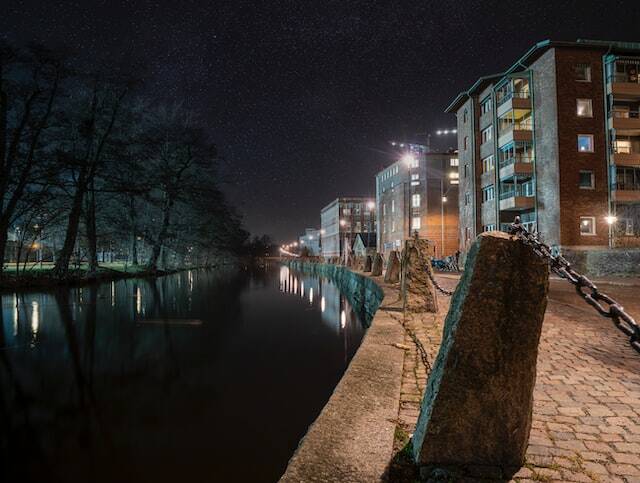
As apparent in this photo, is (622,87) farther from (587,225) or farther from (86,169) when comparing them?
(86,169)

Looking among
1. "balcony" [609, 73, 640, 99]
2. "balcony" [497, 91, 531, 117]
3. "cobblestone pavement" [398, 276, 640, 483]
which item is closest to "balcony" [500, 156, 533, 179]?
"balcony" [497, 91, 531, 117]

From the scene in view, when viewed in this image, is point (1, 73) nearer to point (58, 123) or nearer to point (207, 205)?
point (58, 123)

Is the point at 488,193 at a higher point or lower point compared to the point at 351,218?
lower

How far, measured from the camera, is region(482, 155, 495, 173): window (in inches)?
1490

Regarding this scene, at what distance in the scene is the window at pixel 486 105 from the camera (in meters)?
38.6

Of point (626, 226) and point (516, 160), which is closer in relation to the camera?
point (626, 226)

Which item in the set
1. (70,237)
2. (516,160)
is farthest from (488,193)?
(70,237)

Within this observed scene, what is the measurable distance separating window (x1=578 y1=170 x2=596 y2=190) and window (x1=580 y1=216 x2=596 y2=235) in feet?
7.93

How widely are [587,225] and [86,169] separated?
1491 inches

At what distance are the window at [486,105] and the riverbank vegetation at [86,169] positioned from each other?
28954 mm

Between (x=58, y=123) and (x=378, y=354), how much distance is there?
87.3ft

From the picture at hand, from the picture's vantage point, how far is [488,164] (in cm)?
3897

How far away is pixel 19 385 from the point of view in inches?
277

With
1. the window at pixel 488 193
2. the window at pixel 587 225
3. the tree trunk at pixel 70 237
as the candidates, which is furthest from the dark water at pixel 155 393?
the window at pixel 488 193
